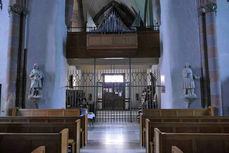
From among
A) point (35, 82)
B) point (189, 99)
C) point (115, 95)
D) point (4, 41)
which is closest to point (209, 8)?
point (189, 99)

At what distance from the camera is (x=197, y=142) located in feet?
6.95

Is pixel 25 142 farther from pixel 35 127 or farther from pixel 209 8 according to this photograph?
pixel 209 8

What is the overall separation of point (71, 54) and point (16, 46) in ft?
7.34

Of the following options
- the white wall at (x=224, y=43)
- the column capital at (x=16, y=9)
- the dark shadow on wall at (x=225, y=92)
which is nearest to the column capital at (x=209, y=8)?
the white wall at (x=224, y=43)

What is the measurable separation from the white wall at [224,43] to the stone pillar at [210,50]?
0.48 meters

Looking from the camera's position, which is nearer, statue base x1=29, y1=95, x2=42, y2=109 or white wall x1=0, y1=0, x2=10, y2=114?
statue base x1=29, y1=95, x2=42, y2=109

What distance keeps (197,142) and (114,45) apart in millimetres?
5964

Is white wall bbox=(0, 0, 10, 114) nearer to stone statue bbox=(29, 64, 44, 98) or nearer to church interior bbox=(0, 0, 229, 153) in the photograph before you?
church interior bbox=(0, 0, 229, 153)

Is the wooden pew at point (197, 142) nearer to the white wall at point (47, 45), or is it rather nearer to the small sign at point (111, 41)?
the white wall at point (47, 45)

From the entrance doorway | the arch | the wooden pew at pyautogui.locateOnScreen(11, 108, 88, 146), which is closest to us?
the wooden pew at pyautogui.locateOnScreen(11, 108, 88, 146)

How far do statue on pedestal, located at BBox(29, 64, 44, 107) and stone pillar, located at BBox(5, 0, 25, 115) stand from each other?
0.55m

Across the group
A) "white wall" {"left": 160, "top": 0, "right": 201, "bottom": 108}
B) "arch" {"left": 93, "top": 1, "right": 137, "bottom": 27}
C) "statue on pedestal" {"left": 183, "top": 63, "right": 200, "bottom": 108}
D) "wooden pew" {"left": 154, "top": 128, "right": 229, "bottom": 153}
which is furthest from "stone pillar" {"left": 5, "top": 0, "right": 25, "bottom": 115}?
"arch" {"left": 93, "top": 1, "right": 137, "bottom": 27}

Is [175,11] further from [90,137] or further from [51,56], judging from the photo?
[90,137]

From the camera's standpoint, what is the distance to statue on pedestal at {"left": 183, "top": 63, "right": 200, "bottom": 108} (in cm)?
633
